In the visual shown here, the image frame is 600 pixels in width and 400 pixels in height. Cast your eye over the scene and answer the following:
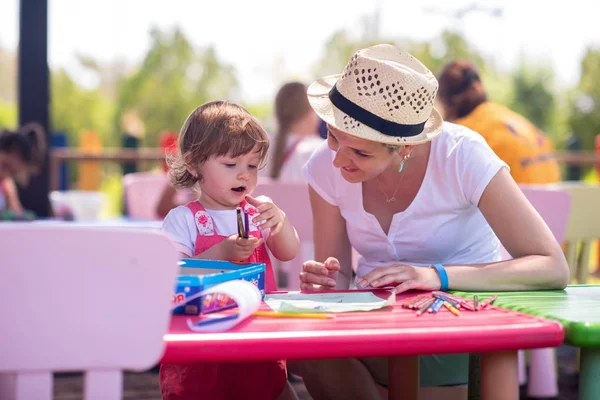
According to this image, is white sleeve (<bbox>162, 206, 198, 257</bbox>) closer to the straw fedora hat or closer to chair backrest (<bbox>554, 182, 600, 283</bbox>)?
the straw fedora hat

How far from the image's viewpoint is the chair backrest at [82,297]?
95 centimetres

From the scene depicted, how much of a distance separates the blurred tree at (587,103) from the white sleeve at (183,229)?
48.7 ft

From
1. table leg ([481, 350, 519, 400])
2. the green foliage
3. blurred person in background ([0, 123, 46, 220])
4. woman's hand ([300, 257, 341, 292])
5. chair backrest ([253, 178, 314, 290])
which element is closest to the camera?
table leg ([481, 350, 519, 400])

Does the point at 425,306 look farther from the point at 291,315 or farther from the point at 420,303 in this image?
the point at 291,315

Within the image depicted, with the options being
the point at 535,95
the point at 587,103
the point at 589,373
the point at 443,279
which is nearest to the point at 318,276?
the point at 443,279

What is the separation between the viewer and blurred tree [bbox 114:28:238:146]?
1605 centimetres

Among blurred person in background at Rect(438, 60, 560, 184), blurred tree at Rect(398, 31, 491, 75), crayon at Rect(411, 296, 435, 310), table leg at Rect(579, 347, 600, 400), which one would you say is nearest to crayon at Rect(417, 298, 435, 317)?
crayon at Rect(411, 296, 435, 310)

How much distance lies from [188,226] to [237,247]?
0.19 meters

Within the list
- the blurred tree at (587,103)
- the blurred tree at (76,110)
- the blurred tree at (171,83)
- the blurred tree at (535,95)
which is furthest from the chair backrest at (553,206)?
the blurred tree at (535,95)

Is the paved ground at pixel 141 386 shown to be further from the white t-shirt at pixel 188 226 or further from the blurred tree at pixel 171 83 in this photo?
the blurred tree at pixel 171 83

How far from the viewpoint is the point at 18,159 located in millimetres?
4672

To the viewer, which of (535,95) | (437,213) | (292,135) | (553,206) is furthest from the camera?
(535,95)

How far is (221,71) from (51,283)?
16.2m

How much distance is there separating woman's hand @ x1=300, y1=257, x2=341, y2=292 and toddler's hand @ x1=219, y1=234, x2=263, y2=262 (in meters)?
0.17
